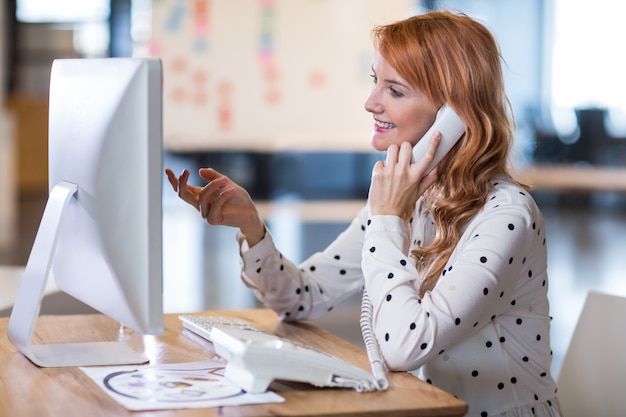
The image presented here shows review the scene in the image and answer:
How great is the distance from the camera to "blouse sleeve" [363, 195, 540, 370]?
144 centimetres

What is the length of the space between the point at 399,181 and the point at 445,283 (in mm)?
210

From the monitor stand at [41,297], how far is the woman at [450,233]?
1.18ft

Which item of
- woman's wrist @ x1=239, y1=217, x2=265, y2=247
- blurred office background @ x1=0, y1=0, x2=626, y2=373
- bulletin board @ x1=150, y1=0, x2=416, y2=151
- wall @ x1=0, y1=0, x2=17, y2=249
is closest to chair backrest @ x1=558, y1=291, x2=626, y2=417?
woman's wrist @ x1=239, y1=217, x2=265, y2=247

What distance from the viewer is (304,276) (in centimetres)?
195

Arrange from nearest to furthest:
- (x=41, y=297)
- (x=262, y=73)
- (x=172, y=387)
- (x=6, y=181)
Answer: (x=172, y=387)
(x=41, y=297)
(x=262, y=73)
(x=6, y=181)

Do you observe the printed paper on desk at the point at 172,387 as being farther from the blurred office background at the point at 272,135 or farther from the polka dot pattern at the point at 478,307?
the blurred office background at the point at 272,135

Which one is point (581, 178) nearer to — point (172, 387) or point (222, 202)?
point (222, 202)

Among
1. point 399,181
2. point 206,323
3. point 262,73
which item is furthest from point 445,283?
point 262,73

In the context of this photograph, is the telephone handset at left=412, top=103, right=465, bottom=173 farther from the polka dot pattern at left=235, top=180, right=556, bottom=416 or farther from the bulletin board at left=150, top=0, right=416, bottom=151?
the bulletin board at left=150, top=0, right=416, bottom=151

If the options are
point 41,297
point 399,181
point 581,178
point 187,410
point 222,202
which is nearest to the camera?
point 187,410

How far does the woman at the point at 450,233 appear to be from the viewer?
1479 millimetres

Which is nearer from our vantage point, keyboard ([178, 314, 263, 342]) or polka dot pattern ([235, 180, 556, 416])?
polka dot pattern ([235, 180, 556, 416])

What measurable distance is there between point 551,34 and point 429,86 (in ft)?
40.2

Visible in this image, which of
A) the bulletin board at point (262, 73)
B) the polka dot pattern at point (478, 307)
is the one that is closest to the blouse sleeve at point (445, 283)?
the polka dot pattern at point (478, 307)
